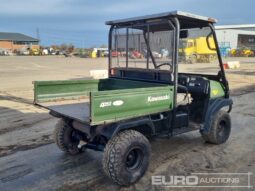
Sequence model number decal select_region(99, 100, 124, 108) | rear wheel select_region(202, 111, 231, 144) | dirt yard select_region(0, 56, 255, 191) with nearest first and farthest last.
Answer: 1. model number decal select_region(99, 100, 124, 108)
2. dirt yard select_region(0, 56, 255, 191)
3. rear wheel select_region(202, 111, 231, 144)

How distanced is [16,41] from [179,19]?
92.6 meters

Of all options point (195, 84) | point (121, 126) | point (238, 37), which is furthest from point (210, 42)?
point (238, 37)

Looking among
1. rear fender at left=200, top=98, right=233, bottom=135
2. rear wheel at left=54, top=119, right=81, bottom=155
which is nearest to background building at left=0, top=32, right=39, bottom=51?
rear wheel at left=54, top=119, right=81, bottom=155

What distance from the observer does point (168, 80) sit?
4.75m

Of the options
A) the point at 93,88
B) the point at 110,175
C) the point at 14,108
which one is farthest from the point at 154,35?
the point at 14,108

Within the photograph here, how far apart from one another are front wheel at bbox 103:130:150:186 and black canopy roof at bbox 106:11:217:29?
172cm

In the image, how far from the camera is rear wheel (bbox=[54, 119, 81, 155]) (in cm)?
501

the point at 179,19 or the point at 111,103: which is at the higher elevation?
the point at 179,19

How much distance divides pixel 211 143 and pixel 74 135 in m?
2.35

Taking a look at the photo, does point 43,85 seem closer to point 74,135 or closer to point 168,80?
point 74,135

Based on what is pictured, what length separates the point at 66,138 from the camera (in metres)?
5.04

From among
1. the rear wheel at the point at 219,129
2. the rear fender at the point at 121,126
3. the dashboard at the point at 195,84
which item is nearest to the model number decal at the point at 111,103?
the rear fender at the point at 121,126

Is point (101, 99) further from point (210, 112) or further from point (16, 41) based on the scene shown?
point (16, 41)

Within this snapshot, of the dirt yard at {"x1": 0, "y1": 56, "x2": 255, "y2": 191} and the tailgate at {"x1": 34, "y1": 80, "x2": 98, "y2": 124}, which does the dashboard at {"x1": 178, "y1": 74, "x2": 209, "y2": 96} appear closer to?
the dirt yard at {"x1": 0, "y1": 56, "x2": 255, "y2": 191}
